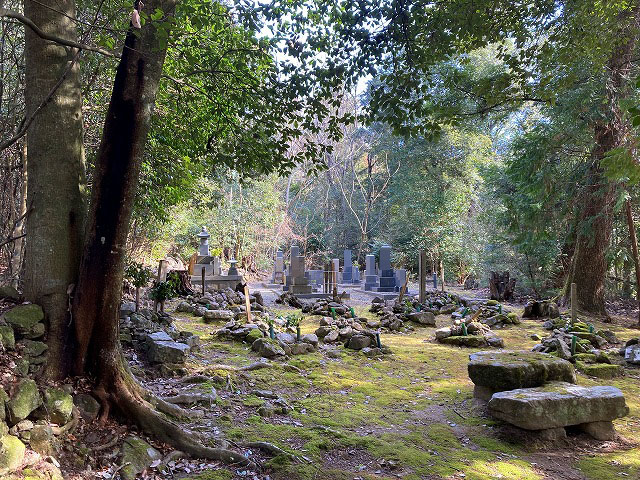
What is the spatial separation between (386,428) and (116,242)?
3.54 meters

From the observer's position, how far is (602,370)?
25.1 feet

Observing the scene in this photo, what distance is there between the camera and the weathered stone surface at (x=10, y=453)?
2.64 meters

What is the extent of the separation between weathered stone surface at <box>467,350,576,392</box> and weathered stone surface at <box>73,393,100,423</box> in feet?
14.7

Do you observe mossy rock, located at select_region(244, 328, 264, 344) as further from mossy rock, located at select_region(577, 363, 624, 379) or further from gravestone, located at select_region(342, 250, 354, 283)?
gravestone, located at select_region(342, 250, 354, 283)

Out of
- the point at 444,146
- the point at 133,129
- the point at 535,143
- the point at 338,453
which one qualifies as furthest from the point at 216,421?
the point at 444,146

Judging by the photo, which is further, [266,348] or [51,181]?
[266,348]

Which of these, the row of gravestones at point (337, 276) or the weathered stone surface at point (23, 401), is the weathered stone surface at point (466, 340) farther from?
the weathered stone surface at point (23, 401)

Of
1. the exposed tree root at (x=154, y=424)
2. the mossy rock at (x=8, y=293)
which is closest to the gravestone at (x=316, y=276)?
the exposed tree root at (x=154, y=424)

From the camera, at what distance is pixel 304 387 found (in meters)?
6.45

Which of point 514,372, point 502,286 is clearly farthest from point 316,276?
point 514,372

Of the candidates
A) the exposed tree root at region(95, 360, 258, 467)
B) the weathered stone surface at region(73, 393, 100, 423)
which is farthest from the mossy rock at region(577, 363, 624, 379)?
the weathered stone surface at region(73, 393, 100, 423)

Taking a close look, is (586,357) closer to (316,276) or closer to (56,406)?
(56,406)

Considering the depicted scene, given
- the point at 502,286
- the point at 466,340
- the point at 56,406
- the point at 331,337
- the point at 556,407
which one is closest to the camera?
the point at 56,406

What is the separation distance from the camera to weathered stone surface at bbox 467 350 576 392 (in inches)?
221
